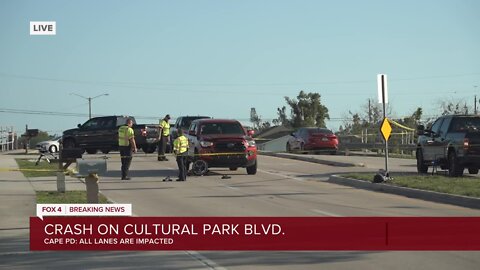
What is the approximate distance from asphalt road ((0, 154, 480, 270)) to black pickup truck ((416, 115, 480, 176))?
120 inches

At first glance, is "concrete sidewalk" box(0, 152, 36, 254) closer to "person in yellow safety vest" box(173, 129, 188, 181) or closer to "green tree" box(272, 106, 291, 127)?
"person in yellow safety vest" box(173, 129, 188, 181)

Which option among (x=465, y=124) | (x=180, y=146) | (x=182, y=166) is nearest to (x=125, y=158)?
(x=180, y=146)

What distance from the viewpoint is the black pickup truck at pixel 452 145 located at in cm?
1906

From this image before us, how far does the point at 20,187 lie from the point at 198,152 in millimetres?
6056

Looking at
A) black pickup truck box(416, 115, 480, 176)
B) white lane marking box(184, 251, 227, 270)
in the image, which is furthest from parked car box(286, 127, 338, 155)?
white lane marking box(184, 251, 227, 270)

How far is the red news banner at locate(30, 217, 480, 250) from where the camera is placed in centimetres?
→ 980

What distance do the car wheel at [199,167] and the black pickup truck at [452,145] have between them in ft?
22.9

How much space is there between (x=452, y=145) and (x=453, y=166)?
0.62 metres

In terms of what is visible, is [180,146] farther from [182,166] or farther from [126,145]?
[126,145]

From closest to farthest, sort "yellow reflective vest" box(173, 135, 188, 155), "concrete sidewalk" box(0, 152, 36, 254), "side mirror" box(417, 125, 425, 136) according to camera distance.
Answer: "concrete sidewalk" box(0, 152, 36, 254) → "yellow reflective vest" box(173, 135, 188, 155) → "side mirror" box(417, 125, 425, 136)

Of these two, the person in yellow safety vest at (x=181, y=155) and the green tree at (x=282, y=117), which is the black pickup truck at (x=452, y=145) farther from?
the green tree at (x=282, y=117)

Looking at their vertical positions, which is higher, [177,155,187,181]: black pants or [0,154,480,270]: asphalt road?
[177,155,187,181]: black pants

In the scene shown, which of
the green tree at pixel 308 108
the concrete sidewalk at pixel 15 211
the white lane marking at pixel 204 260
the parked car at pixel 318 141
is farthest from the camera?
the green tree at pixel 308 108

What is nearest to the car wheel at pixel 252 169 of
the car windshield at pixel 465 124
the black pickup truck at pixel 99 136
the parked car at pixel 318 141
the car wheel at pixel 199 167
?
the car wheel at pixel 199 167
